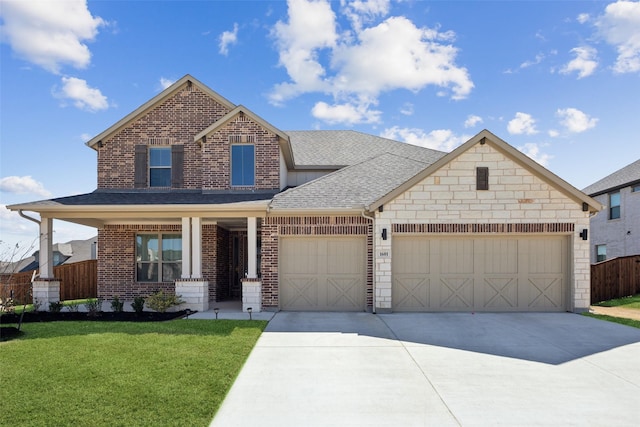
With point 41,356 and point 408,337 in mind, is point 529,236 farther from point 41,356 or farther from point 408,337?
point 41,356

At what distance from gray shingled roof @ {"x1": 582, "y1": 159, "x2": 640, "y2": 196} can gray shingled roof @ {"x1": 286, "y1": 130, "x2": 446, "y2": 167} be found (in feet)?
33.0

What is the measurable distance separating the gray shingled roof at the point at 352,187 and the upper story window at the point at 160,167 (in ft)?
15.7

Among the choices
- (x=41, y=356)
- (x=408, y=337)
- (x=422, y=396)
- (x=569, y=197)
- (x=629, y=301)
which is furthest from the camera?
(x=629, y=301)

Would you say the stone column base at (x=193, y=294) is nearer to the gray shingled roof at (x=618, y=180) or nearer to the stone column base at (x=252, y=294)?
the stone column base at (x=252, y=294)

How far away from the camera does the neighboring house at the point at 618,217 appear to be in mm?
20438

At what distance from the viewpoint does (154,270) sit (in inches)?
598

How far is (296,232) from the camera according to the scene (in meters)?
12.4

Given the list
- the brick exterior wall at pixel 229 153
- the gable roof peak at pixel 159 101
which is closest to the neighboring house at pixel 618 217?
the brick exterior wall at pixel 229 153

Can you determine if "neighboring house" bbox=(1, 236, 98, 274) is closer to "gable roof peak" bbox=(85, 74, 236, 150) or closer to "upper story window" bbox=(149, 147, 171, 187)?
"gable roof peak" bbox=(85, 74, 236, 150)

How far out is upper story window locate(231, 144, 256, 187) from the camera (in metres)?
14.6

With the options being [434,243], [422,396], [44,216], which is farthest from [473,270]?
[44,216]

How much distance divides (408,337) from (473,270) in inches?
169

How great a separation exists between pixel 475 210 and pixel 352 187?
3.93 metres

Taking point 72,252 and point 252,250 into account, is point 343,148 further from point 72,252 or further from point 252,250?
point 72,252
